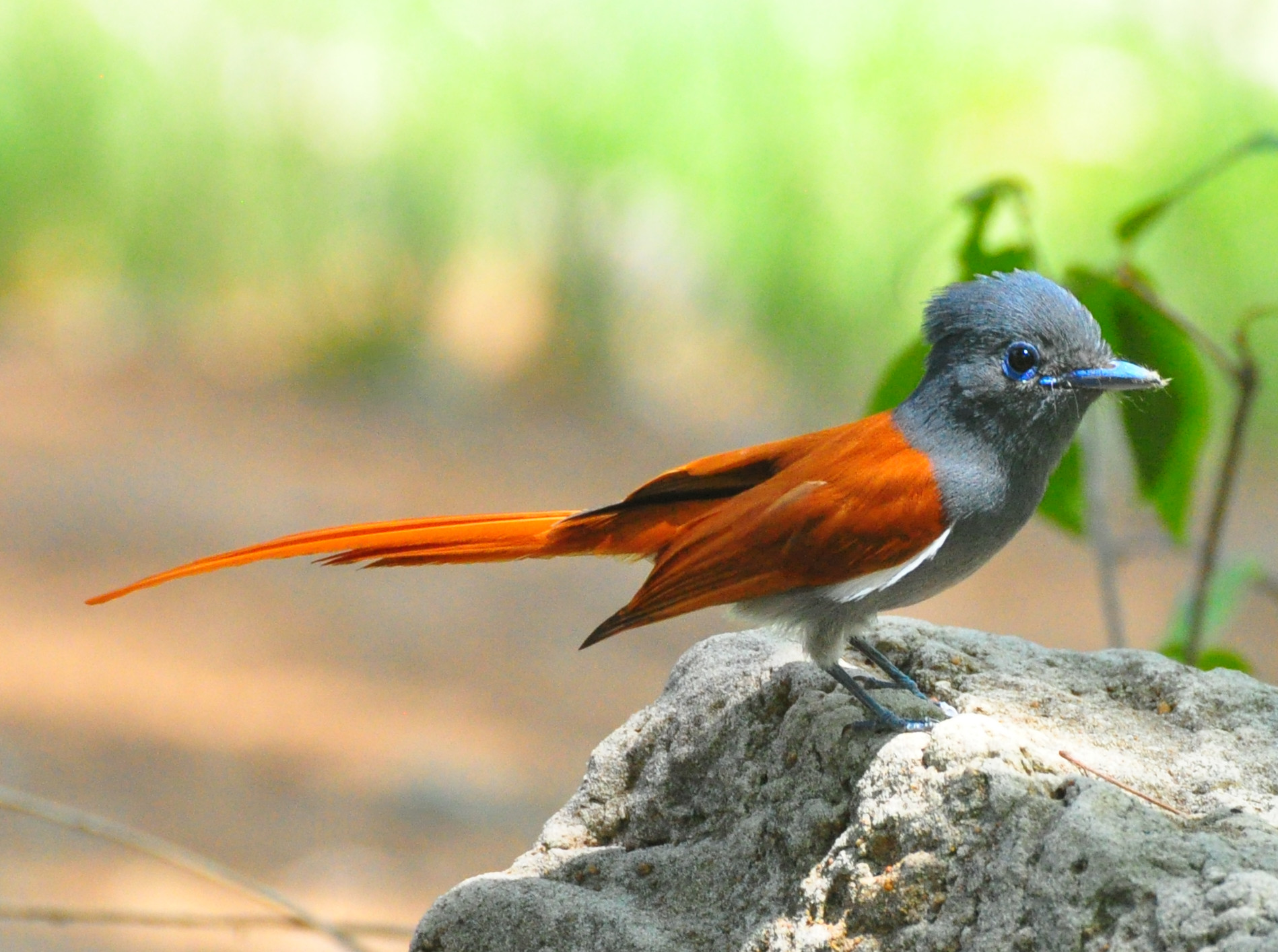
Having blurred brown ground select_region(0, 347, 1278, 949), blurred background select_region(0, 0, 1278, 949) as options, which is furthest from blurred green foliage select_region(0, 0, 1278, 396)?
blurred brown ground select_region(0, 347, 1278, 949)

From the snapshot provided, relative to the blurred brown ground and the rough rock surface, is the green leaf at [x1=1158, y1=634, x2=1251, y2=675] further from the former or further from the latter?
the blurred brown ground

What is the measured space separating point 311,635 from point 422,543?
5.58 m

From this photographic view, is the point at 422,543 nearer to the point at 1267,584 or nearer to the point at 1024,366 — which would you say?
the point at 1024,366

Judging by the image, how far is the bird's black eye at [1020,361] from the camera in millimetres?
2768

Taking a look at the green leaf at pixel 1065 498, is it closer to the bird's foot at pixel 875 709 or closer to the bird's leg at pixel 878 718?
the bird's foot at pixel 875 709

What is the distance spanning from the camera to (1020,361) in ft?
9.12

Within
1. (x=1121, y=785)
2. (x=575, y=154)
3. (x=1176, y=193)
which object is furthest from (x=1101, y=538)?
(x=575, y=154)

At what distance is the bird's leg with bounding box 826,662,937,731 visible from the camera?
254 centimetres

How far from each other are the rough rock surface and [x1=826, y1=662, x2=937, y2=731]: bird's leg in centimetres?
3

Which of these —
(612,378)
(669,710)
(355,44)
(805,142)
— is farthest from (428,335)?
(669,710)

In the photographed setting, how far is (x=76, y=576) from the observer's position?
26.8 ft

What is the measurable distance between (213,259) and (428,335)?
1458 millimetres

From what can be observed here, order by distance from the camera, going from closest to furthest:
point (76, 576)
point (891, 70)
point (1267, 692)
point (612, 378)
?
point (1267, 692), point (76, 576), point (891, 70), point (612, 378)

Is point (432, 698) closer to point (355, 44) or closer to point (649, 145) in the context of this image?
point (649, 145)
